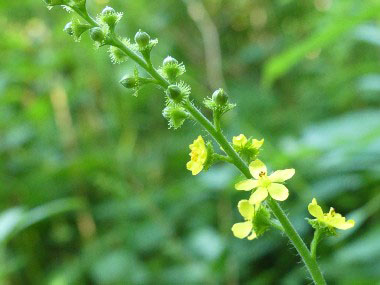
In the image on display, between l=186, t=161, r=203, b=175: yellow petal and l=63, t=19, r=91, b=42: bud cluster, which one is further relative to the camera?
l=63, t=19, r=91, b=42: bud cluster

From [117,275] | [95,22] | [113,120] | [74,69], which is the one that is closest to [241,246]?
[117,275]

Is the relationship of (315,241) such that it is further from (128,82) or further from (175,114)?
(128,82)

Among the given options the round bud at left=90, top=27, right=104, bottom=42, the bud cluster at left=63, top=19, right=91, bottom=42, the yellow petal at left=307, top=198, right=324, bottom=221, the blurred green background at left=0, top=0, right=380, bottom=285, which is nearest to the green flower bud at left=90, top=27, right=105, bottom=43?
the round bud at left=90, top=27, right=104, bottom=42

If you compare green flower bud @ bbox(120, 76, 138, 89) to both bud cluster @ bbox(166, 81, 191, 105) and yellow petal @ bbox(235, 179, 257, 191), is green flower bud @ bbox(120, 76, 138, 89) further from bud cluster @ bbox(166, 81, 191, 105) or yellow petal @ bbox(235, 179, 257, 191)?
yellow petal @ bbox(235, 179, 257, 191)

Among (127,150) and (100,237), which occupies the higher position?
(127,150)

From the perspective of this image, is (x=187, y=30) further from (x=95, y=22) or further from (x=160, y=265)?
(x=95, y=22)

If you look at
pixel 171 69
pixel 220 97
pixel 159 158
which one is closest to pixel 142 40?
pixel 171 69

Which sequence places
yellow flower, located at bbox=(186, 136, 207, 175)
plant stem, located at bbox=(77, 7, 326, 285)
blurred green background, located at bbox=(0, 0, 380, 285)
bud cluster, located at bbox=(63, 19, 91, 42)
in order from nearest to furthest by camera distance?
plant stem, located at bbox=(77, 7, 326, 285)
yellow flower, located at bbox=(186, 136, 207, 175)
bud cluster, located at bbox=(63, 19, 91, 42)
blurred green background, located at bbox=(0, 0, 380, 285)
